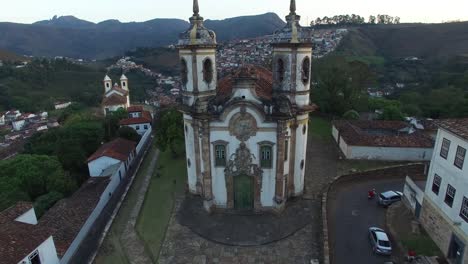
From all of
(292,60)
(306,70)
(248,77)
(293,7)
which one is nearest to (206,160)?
(248,77)

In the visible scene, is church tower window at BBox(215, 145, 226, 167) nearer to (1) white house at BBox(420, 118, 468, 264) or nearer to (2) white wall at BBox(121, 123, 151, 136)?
(1) white house at BBox(420, 118, 468, 264)

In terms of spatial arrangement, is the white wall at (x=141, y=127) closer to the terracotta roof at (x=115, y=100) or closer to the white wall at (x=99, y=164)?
the white wall at (x=99, y=164)

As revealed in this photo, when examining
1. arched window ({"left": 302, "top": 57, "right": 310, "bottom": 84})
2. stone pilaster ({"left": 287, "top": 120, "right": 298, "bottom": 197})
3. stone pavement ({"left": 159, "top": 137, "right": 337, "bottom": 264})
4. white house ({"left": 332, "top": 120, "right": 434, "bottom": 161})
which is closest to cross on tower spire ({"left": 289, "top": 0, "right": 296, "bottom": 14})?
arched window ({"left": 302, "top": 57, "right": 310, "bottom": 84})

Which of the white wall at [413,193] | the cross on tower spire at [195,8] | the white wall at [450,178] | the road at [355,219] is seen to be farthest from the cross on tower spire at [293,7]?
the white wall at [413,193]

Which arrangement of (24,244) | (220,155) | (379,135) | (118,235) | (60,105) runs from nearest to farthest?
(24,244), (118,235), (220,155), (379,135), (60,105)

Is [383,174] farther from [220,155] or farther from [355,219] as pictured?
[220,155]

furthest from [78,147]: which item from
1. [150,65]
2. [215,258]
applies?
[150,65]
